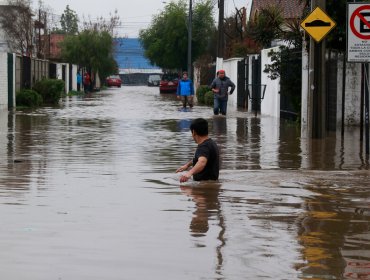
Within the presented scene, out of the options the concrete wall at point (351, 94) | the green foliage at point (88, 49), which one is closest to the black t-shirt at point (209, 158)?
the concrete wall at point (351, 94)

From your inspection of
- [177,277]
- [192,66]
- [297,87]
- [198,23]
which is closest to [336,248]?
[177,277]

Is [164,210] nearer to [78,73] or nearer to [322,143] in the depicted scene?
[322,143]

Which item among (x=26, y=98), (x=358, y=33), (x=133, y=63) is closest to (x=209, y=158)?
(x=358, y=33)

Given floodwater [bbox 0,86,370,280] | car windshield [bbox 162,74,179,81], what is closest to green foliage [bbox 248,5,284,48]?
floodwater [bbox 0,86,370,280]

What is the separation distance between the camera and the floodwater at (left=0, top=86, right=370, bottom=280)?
7652mm

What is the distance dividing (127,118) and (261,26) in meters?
6.86

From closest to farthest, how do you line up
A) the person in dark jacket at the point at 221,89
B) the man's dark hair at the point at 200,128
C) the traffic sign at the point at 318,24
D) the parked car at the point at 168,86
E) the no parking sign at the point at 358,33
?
1. the man's dark hair at the point at 200,128
2. the no parking sign at the point at 358,33
3. the traffic sign at the point at 318,24
4. the person in dark jacket at the point at 221,89
5. the parked car at the point at 168,86

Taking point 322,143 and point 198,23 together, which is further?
point 198,23

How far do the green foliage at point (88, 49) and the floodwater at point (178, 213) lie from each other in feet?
216

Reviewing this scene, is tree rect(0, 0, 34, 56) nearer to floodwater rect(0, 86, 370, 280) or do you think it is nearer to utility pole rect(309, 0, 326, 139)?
utility pole rect(309, 0, 326, 139)

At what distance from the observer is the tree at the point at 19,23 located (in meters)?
80.2

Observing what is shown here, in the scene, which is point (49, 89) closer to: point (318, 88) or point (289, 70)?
point (289, 70)

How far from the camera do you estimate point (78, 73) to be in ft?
259

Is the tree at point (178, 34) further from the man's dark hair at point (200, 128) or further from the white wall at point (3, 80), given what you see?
the man's dark hair at point (200, 128)
